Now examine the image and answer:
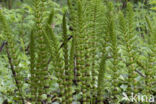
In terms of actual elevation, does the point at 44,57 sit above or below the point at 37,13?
below

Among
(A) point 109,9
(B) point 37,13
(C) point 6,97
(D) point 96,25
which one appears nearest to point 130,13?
(A) point 109,9

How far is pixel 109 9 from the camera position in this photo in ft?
3.23

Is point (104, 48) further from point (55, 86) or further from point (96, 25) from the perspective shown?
point (55, 86)

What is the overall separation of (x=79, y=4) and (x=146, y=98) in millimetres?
589

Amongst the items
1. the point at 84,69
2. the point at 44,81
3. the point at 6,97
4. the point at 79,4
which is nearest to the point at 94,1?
the point at 79,4

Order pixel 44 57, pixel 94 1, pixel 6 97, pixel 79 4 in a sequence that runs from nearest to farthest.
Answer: pixel 79 4, pixel 44 57, pixel 94 1, pixel 6 97

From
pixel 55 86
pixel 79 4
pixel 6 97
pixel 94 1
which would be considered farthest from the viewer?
pixel 55 86

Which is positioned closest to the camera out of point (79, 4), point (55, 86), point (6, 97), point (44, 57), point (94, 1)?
point (79, 4)

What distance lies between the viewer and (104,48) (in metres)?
1.11

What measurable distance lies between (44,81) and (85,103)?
25 cm

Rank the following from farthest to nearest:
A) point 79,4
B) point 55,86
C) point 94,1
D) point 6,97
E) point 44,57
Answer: point 55,86 < point 6,97 < point 94,1 < point 44,57 < point 79,4

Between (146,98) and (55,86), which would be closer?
(146,98)

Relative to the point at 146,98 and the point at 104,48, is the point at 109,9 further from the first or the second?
the point at 146,98

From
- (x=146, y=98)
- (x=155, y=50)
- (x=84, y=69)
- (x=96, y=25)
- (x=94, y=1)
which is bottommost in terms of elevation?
(x=146, y=98)
